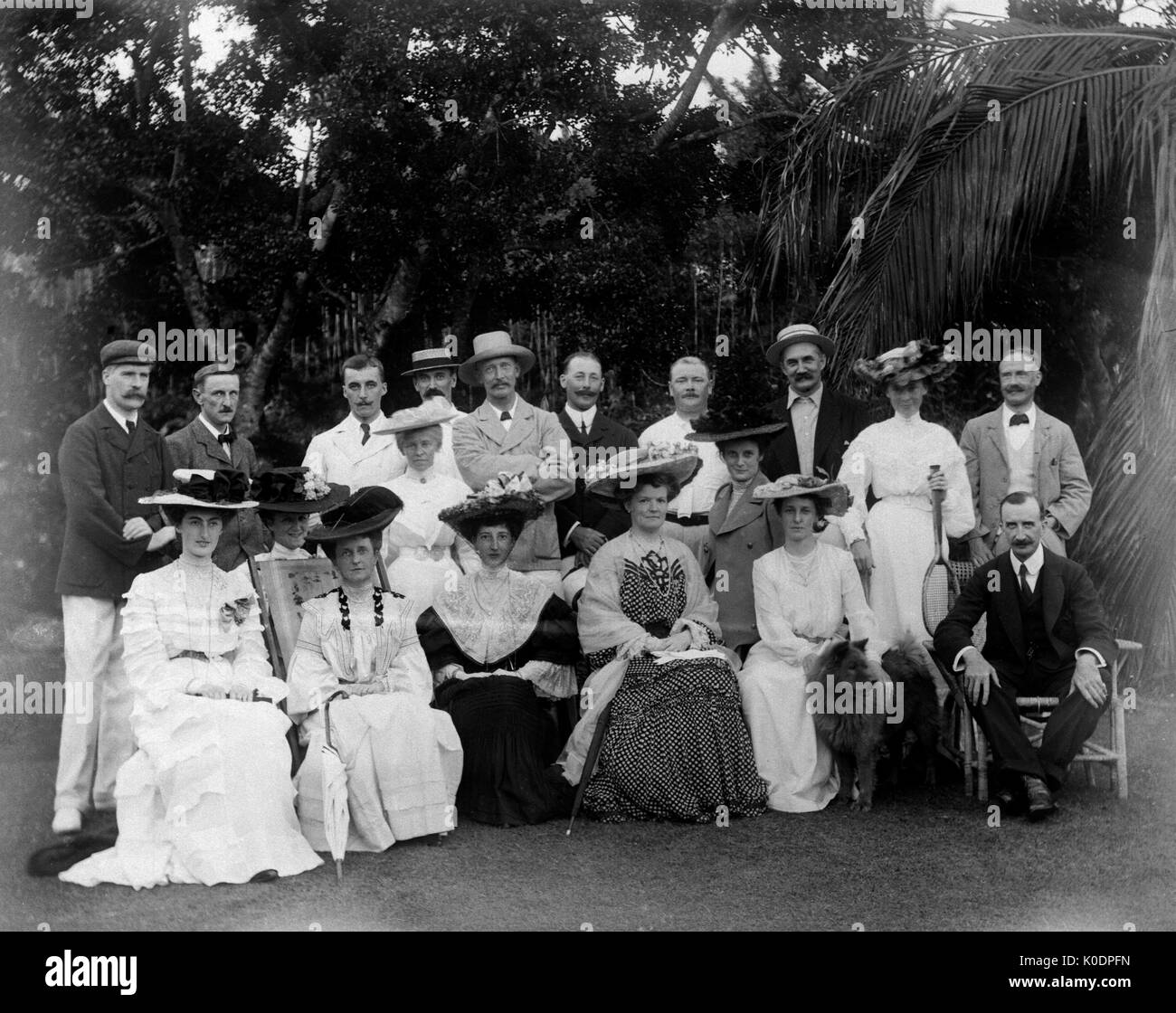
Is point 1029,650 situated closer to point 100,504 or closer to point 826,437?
point 826,437

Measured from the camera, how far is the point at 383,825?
510 centimetres

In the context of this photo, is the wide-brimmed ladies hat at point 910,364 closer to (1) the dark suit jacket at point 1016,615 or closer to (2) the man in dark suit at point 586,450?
(1) the dark suit jacket at point 1016,615

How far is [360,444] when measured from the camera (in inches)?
259

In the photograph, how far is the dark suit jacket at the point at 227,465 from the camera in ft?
19.4

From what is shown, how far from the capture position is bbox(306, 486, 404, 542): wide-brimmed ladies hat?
5.32 metres

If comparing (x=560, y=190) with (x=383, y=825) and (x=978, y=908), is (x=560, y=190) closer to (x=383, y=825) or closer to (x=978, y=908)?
(x=383, y=825)

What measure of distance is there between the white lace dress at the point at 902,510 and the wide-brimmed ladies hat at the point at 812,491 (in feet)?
0.86

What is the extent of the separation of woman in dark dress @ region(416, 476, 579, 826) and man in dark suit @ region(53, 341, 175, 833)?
1.27 m

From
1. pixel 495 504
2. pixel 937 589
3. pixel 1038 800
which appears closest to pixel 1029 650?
pixel 937 589

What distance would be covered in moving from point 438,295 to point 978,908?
465 centimetres

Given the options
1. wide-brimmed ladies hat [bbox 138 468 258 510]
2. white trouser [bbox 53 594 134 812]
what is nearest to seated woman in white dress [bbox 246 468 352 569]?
wide-brimmed ladies hat [bbox 138 468 258 510]

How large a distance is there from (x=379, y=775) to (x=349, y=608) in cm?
69

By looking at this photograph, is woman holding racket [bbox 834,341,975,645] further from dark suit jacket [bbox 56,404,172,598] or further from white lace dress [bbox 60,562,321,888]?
dark suit jacket [bbox 56,404,172,598]

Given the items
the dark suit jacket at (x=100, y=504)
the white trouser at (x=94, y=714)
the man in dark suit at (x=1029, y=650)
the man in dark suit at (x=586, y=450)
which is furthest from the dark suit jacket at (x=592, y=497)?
the white trouser at (x=94, y=714)
